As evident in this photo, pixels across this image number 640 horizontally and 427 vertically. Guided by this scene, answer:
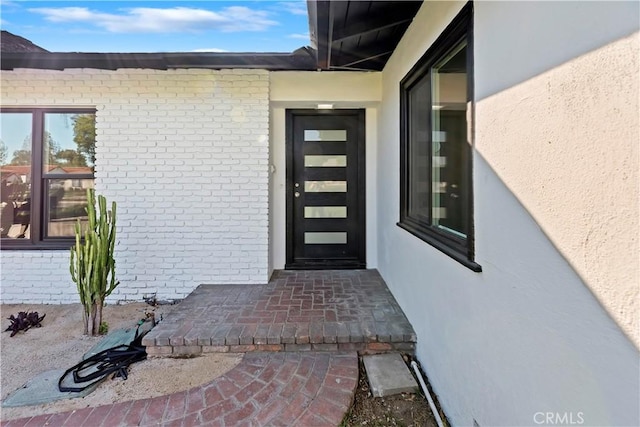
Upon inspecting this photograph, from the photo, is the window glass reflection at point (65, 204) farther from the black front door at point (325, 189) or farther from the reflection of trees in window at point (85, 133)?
the black front door at point (325, 189)

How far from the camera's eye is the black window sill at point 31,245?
3.78m

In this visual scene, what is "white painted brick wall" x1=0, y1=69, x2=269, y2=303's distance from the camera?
3717 millimetres

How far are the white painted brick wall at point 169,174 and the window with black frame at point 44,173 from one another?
17cm

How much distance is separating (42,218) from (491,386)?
16.0 ft

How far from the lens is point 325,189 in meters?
4.46

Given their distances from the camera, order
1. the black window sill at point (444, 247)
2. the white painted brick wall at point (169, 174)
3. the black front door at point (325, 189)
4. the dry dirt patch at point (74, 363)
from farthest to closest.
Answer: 1. the black front door at point (325, 189)
2. the white painted brick wall at point (169, 174)
3. the dry dirt patch at point (74, 363)
4. the black window sill at point (444, 247)

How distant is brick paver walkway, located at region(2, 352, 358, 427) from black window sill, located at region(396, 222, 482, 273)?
1.06 metres

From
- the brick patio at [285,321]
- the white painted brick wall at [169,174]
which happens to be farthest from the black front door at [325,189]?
the brick patio at [285,321]

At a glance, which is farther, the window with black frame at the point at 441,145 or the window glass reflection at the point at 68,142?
the window glass reflection at the point at 68,142

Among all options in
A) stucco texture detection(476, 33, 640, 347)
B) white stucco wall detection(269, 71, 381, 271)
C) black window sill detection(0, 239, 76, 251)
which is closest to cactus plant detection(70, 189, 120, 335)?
black window sill detection(0, 239, 76, 251)

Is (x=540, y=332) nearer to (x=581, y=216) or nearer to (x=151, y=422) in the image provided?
(x=581, y=216)

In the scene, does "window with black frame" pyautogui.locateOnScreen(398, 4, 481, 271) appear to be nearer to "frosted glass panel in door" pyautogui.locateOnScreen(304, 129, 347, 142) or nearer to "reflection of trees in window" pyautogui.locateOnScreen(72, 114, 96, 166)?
"frosted glass panel in door" pyautogui.locateOnScreen(304, 129, 347, 142)

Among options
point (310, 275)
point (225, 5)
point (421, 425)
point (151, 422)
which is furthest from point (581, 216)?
point (225, 5)

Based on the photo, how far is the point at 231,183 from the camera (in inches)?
150
